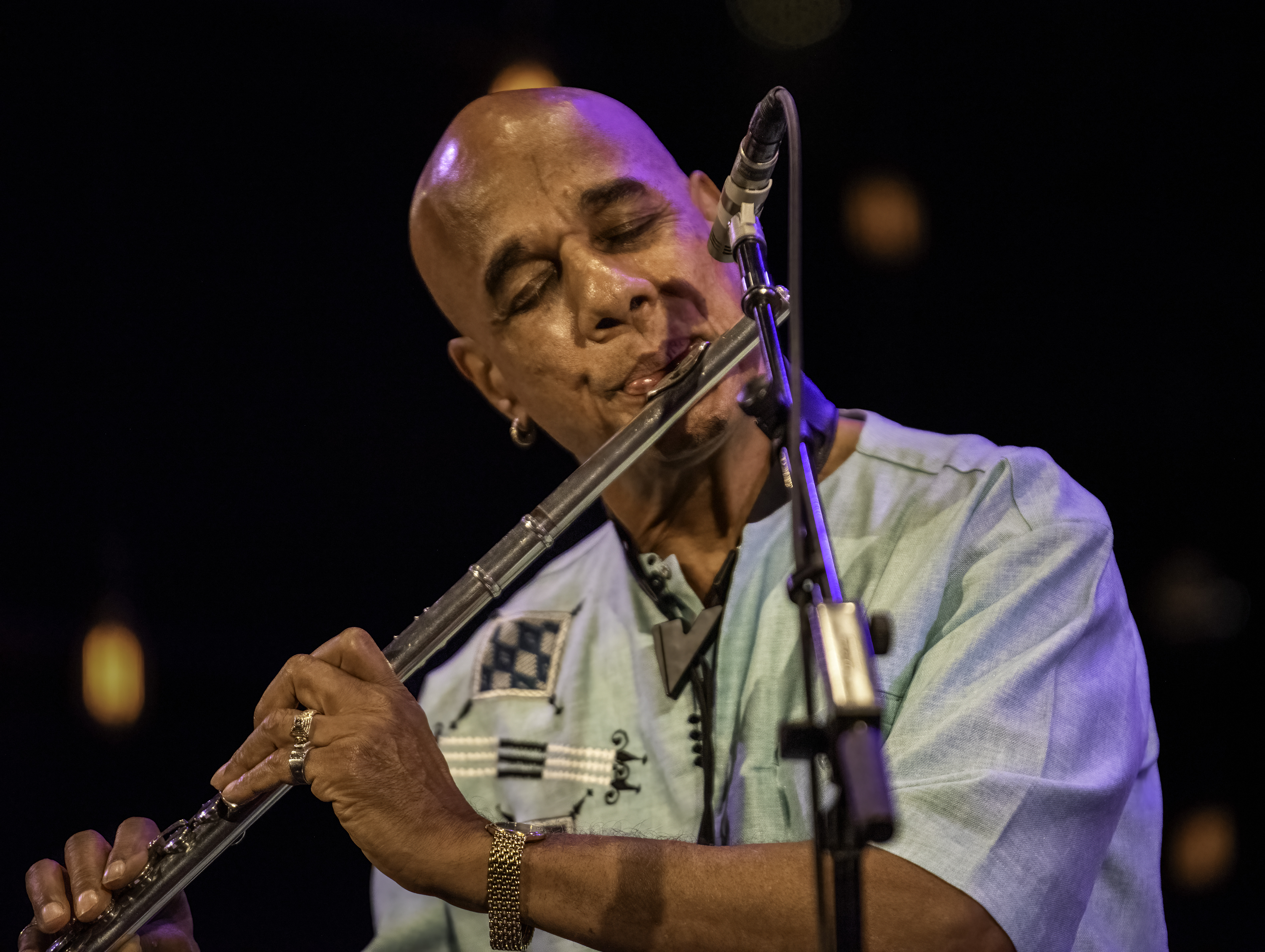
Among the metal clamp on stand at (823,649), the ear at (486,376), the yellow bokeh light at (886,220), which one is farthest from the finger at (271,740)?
the yellow bokeh light at (886,220)

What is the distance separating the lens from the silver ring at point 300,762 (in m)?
1.51

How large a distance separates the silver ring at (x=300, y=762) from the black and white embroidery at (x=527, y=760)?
1.78ft

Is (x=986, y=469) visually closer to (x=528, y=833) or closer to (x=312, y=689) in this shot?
(x=528, y=833)

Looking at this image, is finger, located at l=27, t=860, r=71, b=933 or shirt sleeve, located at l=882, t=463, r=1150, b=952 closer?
shirt sleeve, located at l=882, t=463, r=1150, b=952

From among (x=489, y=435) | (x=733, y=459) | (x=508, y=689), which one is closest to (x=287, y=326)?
(x=489, y=435)

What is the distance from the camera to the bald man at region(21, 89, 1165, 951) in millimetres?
1339

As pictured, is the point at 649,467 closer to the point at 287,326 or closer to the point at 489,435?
the point at 489,435

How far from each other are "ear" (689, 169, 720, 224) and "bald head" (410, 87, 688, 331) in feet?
0.10

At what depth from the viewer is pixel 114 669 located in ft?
9.59

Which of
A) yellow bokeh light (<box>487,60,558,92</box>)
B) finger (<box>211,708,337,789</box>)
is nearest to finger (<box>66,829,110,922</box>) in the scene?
finger (<box>211,708,337,789</box>)

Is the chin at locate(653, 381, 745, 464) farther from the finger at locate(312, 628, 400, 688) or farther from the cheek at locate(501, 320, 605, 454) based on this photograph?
the finger at locate(312, 628, 400, 688)

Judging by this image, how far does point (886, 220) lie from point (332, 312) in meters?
1.57

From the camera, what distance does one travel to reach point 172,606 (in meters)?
2.95

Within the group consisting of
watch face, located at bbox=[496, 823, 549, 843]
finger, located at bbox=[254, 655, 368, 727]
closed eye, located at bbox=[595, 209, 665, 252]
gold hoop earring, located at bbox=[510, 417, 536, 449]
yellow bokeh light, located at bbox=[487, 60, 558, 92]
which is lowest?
watch face, located at bbox=[496, 823, 549, 843]
